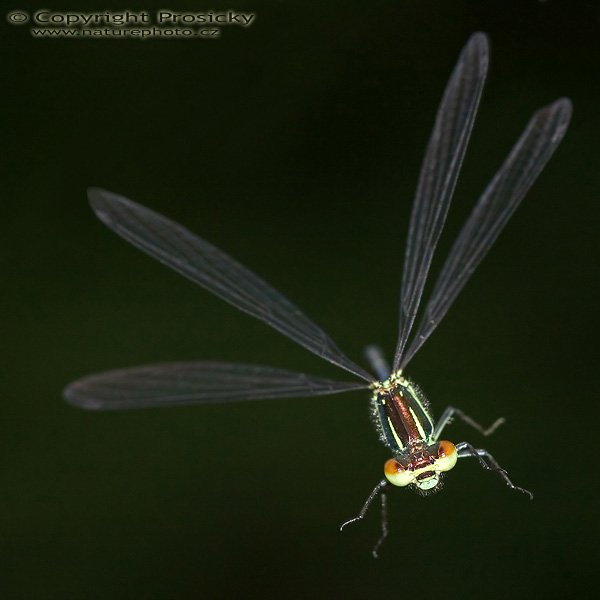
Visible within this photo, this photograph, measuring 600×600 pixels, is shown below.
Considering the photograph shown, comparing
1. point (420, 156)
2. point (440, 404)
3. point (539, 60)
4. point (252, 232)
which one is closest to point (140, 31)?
point (252, 232)

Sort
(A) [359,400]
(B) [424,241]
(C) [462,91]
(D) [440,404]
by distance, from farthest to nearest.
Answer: (A) [359,400] → (D) [440,404] → (B) [424,241] → (C) [462,91]

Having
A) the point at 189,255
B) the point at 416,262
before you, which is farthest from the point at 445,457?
the point at 189,255

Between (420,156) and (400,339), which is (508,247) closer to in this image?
(420,156)

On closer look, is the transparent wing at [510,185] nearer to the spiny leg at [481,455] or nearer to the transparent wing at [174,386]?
the spiny leg at [481,455]

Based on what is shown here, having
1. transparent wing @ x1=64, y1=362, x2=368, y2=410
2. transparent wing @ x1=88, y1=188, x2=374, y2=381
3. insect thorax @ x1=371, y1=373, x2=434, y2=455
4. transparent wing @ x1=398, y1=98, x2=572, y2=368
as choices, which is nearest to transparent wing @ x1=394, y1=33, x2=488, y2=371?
transparent wing @ x1=398, y1=98, x2=572, y2=368

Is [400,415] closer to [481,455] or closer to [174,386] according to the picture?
[481,455]
